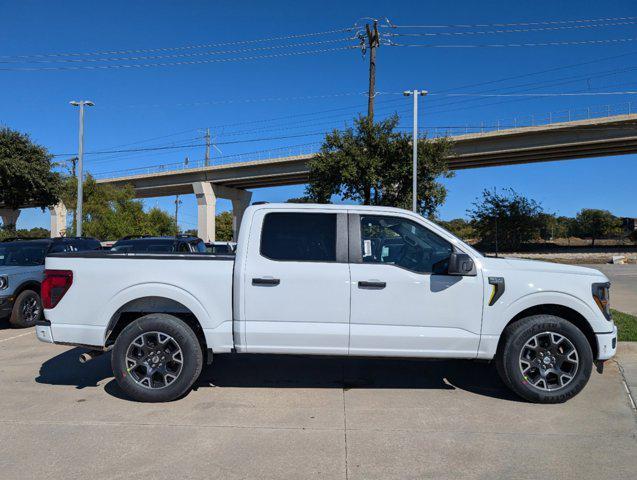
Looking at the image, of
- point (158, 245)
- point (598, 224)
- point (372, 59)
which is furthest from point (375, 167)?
point (598, 224)

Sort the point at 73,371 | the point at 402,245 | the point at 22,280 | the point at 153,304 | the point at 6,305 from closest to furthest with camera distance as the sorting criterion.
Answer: the point at 153,304 < the point at 402,245 < the point at 73,371 < the point at 6,305 < the point at 22,280

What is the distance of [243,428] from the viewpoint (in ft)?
14.1

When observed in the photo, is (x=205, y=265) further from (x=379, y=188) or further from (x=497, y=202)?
(x=497, y=202)

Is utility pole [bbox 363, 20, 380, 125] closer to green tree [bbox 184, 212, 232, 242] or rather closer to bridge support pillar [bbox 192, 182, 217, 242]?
bridge support pillar [bbox 192, 182, 217, 242]

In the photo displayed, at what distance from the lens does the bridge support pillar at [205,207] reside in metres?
58.0

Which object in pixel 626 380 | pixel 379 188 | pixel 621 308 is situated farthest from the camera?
pixel 379 188

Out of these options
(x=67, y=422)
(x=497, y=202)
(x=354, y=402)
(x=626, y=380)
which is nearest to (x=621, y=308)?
(x=626, y=380)

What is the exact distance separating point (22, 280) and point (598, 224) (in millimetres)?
73450

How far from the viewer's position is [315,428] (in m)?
4.31

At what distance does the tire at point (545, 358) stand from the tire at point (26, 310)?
8.42m

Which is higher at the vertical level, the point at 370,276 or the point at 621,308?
the point at 370,276

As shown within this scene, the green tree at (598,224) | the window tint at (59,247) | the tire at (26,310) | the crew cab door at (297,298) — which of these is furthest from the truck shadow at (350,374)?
the green tree at (598,224)

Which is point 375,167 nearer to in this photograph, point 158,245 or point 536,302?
point 158,245

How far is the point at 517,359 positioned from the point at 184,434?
3.17m
